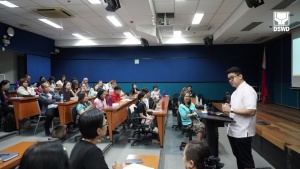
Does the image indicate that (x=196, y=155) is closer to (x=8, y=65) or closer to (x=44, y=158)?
(x=44, y=158)

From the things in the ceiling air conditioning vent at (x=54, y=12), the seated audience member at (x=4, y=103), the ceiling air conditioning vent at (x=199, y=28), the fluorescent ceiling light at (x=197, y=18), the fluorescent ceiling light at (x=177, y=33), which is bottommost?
the seated audience member at (x=4, y=103)

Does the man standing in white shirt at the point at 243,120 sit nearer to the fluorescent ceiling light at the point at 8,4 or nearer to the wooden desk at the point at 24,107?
the wooden desk at the point at 24,107

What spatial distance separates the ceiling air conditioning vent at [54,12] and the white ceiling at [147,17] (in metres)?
0.17

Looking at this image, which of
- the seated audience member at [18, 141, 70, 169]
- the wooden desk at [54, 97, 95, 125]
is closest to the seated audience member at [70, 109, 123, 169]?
the seated audience member at [18, 141, 70, 169]

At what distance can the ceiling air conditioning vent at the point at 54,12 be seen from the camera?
6152mm

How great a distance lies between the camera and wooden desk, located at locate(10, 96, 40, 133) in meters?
Answer: 5.50

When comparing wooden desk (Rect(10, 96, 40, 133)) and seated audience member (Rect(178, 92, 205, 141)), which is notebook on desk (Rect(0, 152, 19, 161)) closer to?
seated audience member (Rect(178, 92, 205, 141))

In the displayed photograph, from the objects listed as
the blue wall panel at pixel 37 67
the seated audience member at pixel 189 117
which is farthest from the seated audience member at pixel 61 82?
the seated audience member at pixel 189 117

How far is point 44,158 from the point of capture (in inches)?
40.2

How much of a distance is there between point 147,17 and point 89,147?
5.51 m

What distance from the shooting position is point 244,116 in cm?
268

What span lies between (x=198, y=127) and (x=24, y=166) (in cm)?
386

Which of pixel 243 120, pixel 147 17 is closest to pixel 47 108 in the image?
pixel 147 17

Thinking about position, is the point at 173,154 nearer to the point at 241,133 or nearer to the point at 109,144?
the point at 109,144
